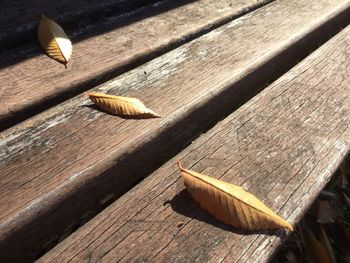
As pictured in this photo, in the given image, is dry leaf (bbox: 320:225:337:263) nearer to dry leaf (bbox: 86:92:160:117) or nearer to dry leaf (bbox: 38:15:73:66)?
dry leaf (bbox: 86:92:160:117)

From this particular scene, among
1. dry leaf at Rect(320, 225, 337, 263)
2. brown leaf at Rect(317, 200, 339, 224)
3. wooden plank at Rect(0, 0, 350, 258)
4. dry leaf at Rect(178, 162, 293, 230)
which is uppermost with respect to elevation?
wooden plank at Rect(0, 0, 350, 258)

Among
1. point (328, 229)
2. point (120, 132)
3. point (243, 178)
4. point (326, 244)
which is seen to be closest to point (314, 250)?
point (326, 244)

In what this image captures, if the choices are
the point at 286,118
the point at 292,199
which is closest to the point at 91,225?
the point at 292,199

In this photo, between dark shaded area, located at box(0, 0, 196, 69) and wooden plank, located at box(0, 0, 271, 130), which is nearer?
wooden plank, located at box(0, 0, 271, 130)

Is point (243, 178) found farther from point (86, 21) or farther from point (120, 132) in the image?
point (86, 21)

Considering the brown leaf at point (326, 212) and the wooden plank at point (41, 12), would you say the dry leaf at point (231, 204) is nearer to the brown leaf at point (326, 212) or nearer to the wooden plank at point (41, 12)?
the wooden plank at point (41, 12)

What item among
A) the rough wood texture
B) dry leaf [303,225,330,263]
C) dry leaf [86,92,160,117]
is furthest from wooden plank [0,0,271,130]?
dry leaf [303,225,330,263]
